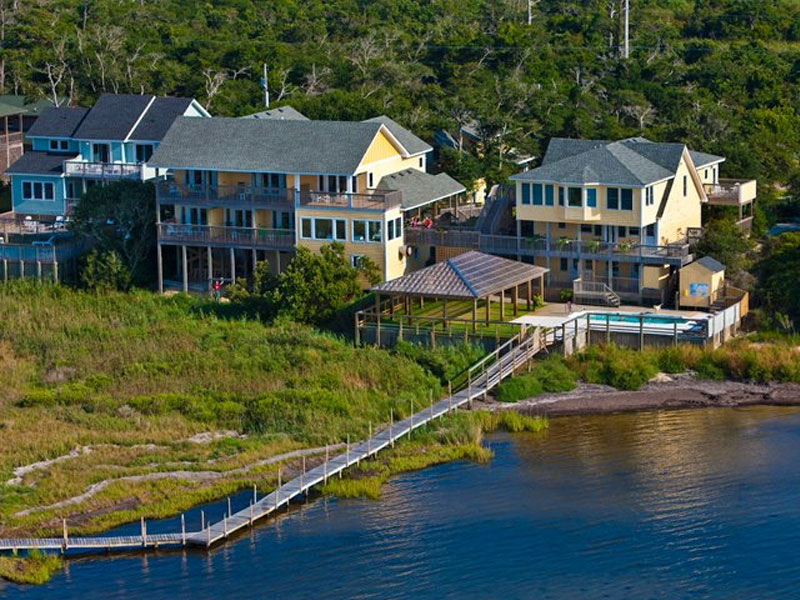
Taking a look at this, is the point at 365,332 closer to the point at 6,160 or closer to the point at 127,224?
the point at 127,224

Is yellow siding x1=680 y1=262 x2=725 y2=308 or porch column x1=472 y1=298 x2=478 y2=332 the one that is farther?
yellow siding x1=680 y1=262 x2=725 y2=308

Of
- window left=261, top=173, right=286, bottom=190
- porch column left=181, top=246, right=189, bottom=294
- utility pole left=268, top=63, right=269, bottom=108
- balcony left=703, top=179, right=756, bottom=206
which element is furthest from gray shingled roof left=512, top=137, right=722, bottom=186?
utility pole left=268, top=63, right=269, bottom=108

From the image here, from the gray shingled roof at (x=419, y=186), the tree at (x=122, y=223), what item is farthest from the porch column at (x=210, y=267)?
the gray shingled roof at (x=419, y=186)

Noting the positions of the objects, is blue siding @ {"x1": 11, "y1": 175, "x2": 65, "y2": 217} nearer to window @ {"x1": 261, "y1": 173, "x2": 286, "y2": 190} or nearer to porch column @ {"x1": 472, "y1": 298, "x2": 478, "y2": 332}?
window @ {"x1": 261, "y1": 173, "x2": 286, "y2": 190}

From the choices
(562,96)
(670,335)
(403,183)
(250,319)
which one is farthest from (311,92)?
(670,335)

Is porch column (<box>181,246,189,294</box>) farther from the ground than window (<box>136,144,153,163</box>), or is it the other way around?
window (<box>136,144,153,163</box>)

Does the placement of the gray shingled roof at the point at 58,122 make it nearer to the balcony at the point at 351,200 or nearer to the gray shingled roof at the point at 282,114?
the gray shingled roof at the point at 282,114

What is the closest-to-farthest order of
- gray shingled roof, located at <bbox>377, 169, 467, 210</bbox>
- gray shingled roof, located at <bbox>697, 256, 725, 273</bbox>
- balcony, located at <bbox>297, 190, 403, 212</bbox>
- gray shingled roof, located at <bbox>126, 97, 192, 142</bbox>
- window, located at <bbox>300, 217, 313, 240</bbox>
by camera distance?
gray shingled roof, located at <bbox>697, 256, 725, 273</bbox> → balcony, located at <bbox>297, 190, 403, 212</bbox> → window, located at <bbox>300, 217, 313, 240</bbox> → gray shingled roof, located at <bbox>377, 169, 467, 210</bbox> → gray shingled roof, located at <bbox>126, 97, 192, 142</bbox>

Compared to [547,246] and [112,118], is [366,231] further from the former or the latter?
[112,118]
